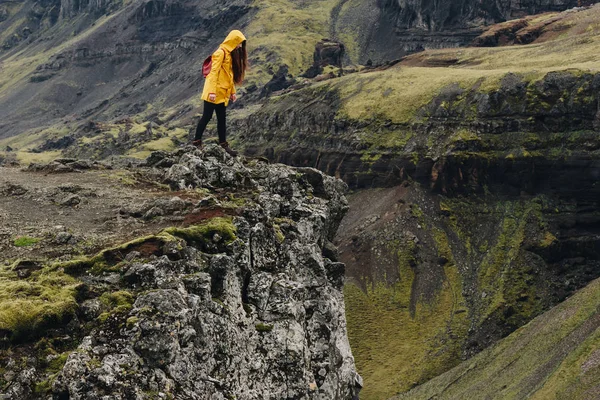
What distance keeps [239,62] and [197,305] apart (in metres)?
14.6

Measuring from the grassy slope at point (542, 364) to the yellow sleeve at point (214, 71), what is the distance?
46.1 metres

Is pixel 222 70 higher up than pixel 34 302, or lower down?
higher up

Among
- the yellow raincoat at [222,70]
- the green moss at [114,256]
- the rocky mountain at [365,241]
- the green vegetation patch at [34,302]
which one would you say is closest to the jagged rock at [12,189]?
the rocky mountain at [365,241]

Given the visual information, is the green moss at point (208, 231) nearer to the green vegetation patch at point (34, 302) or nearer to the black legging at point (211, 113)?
the green vegetation patch at point (34, 302)

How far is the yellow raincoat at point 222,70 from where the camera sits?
30.5 metres

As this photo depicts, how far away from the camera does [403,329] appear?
11238cm

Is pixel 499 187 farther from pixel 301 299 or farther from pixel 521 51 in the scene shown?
pixel 301 299

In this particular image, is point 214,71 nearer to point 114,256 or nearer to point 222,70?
point 222,70

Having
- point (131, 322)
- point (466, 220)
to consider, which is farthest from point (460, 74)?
point (131, 322)

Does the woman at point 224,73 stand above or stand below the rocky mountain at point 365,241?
above

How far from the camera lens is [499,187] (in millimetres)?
136250

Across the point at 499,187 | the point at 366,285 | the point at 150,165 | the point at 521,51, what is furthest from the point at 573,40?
the point at 150,165

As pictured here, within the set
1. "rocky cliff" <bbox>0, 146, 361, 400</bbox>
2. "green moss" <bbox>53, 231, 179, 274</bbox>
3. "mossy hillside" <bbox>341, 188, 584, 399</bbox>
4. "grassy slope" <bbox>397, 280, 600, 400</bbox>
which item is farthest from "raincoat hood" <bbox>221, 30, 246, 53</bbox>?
"mossy hillside" <bbox>341, 188, 584, 399</bbox>

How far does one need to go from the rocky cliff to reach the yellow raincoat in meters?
4.11
